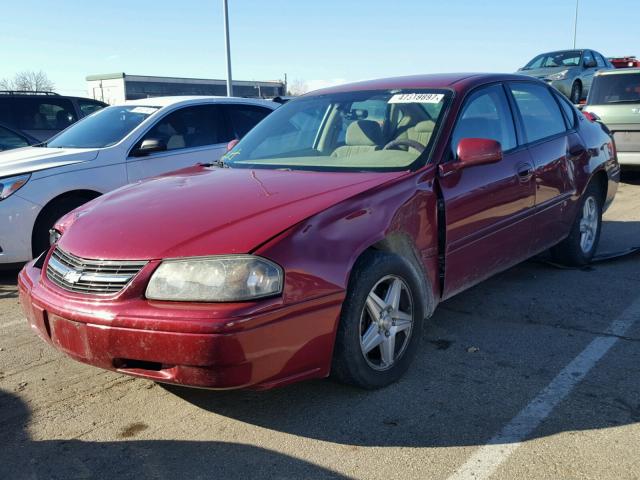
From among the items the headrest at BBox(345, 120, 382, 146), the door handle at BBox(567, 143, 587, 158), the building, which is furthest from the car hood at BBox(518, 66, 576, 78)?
the building

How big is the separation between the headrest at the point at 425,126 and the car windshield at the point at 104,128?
3486 mm

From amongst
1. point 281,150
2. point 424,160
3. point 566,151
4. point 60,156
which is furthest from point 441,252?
point 60,156

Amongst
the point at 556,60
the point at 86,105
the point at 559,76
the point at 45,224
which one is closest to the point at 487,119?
the point at 45,224

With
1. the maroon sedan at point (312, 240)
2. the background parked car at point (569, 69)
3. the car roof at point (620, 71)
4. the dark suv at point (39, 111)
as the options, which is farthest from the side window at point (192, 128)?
the background parked car at point (569, 69)

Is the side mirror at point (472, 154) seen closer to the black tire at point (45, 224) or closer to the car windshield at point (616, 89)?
the black tire at point (45, 224)

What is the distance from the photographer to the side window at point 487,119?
4.14 m

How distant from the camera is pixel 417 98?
166 inches

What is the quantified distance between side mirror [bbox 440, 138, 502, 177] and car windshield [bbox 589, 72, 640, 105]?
25.7ft

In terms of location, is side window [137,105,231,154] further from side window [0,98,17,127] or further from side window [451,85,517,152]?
side window [0,98,17,127]

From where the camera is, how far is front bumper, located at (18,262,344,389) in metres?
2.69

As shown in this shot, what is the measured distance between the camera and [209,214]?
A: 3.17 metres

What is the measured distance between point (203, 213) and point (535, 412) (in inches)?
72.8

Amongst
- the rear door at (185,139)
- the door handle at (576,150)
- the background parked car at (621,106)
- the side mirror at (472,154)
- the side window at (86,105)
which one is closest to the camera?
the side mirror at (472,154)

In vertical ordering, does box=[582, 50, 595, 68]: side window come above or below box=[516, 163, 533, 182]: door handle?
above
